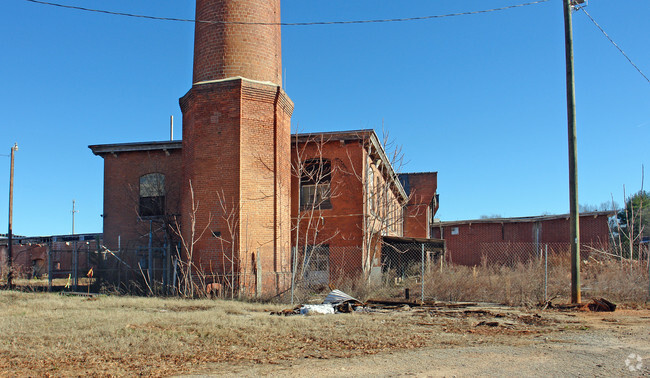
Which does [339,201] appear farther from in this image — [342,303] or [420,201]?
[420,201]

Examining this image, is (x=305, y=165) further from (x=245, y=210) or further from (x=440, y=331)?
(x=440, y=331)

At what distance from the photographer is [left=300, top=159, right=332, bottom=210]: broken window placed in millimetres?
22081

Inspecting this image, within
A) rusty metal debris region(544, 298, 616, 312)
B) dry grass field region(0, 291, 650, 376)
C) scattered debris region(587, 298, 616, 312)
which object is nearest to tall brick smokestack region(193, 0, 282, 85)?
dry grass field region(0, 291, 650, 376)

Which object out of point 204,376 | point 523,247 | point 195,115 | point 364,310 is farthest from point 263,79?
point 523,247

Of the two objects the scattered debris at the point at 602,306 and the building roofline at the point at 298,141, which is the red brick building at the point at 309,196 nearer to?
the building roofline at the point at 298,141

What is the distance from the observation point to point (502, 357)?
7.61m

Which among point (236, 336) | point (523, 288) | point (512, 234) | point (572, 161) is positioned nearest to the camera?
point (236, 336)

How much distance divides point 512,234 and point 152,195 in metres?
24.5

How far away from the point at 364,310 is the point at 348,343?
5.10 metres

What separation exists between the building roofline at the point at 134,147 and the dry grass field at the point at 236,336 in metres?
10.7

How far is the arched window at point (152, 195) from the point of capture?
2378 cm

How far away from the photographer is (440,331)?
10.1 m

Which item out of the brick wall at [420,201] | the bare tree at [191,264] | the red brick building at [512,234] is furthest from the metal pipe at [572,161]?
the brick wall at [420,201]

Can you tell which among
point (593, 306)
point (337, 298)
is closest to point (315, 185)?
point (337, 298)
